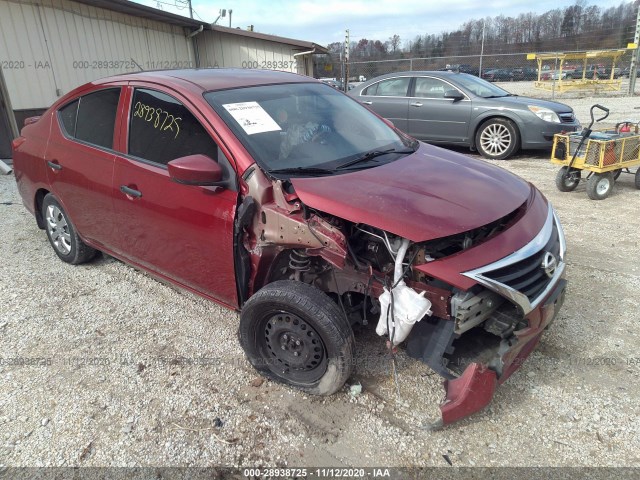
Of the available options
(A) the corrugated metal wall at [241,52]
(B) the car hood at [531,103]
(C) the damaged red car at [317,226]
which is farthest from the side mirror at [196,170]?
(A) the corrugated metal wall at [241,52]

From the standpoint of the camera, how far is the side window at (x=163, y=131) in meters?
2.81

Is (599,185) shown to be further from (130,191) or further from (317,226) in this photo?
(130,191)

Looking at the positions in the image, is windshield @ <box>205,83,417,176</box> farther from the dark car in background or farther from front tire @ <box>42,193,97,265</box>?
the dark car in background

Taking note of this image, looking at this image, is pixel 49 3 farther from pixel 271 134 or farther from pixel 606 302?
pixel 606 302

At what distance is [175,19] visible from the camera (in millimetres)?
12695

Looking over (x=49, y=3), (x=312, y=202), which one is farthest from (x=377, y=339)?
(x=49, y=3)

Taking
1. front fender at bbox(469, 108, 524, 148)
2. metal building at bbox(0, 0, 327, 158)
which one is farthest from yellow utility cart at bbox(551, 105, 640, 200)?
metal building at bbox(0, 0, 327, 158)

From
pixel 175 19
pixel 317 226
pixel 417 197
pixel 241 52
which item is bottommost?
pixel 317 226

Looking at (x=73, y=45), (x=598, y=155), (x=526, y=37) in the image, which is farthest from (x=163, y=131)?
(x=526, y=37)

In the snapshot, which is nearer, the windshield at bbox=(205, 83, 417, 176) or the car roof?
the windshield at bbox=(205, 83, 417, 176)

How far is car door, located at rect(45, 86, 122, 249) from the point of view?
3396 mm

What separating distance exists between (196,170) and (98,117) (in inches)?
63.1

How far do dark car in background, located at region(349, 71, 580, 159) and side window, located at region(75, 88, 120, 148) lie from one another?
6.37m

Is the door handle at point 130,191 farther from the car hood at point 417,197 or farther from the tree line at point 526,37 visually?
the tree line at point 526,37
